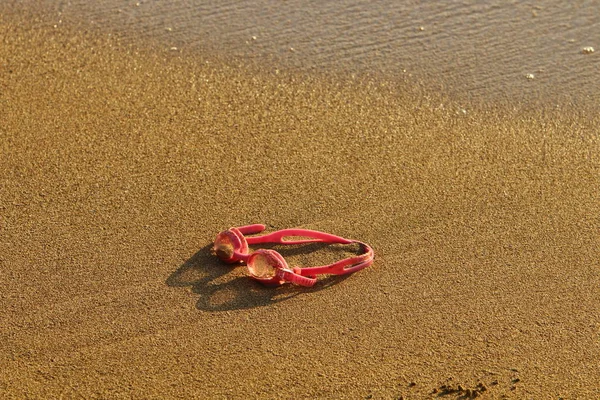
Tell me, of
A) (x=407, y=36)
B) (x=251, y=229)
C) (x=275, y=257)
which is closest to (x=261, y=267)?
(x=275, y=257)

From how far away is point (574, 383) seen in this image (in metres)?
3.02

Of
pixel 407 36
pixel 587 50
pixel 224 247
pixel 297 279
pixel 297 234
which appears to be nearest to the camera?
Result: pixel 297 279

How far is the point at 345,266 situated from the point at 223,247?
51 centimetres

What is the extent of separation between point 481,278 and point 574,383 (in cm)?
59

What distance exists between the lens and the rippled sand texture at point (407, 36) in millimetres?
4742

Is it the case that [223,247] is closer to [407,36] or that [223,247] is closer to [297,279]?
[297,279]

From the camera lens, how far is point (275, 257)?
3303 mm

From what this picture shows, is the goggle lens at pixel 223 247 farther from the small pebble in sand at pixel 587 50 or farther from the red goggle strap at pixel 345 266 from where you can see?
the small pebble in sand at pixel 587 50

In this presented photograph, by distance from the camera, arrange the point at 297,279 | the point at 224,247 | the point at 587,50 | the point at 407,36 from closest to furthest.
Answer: the point at 297,279, the point at 224,247, the point at 587,50, the point at 407,36

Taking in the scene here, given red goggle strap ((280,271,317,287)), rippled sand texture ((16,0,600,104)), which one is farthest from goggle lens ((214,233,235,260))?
rippled sand texture ((16,0,600,104))

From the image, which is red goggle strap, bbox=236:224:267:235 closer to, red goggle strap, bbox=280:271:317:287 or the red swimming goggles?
the red swimming goggles

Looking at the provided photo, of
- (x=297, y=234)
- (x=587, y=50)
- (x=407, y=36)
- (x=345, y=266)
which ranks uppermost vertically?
(x=407, y=36)

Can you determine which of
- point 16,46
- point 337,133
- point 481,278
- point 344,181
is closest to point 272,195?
point 344,181

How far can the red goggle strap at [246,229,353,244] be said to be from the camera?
11.5 ft
